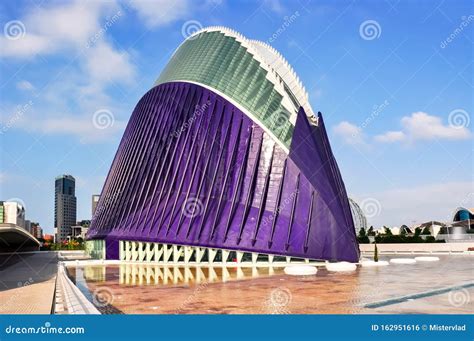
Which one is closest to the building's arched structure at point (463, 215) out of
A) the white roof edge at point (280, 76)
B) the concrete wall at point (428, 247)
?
the concrete wall at point (428, 247)

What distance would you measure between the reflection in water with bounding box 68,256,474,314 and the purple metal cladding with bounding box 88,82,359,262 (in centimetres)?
780

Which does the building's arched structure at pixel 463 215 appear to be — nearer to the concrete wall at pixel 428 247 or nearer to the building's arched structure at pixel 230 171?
the concrete wall at pixel 428 247

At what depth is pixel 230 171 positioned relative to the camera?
1591 inches

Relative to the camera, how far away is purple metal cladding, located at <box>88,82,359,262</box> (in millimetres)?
36906

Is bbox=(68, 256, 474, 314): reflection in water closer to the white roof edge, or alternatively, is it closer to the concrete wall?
the white roof edge

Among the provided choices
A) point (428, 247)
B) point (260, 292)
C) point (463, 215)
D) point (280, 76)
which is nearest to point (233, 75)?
point (280, 76)

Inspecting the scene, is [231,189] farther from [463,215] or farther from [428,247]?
[463,215]

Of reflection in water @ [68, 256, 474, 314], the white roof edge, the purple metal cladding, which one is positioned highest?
the white roof edge

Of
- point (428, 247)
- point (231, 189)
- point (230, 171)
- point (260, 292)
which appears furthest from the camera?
point (428, 247)

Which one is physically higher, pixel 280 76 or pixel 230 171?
pixel 280 76

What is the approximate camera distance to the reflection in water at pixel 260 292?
52.1ft

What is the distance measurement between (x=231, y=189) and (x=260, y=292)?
64.8 ft

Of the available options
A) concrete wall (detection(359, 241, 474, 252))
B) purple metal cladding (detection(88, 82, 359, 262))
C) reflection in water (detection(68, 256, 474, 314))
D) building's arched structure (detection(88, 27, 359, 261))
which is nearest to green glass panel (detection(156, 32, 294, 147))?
building's arched structure (detection(88, 27, 359, 261))

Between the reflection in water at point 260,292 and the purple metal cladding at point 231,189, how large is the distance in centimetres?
780
